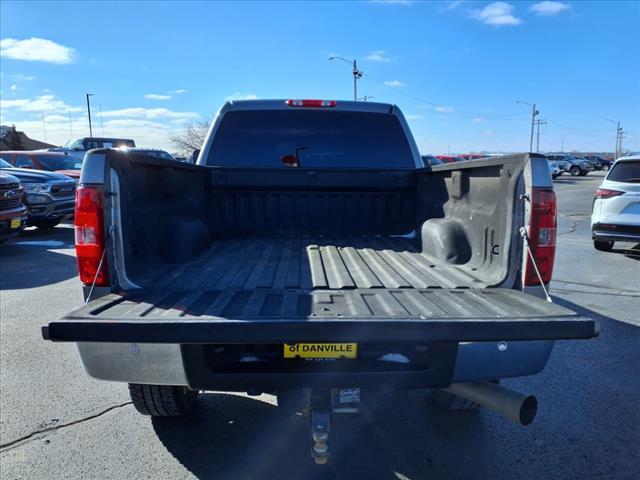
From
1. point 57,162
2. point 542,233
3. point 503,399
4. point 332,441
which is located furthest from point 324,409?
point 57,162

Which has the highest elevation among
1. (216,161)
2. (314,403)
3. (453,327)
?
(216,161)

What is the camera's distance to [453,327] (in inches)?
78.0

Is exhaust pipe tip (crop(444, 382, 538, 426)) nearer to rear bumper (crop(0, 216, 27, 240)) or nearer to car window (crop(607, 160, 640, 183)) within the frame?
car window (crop(607, 160, 640, 183))

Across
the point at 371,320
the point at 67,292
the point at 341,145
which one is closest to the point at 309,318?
the point at 371,320

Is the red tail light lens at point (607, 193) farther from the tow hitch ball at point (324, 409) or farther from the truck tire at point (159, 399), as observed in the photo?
the truck tire at point (159, 399)

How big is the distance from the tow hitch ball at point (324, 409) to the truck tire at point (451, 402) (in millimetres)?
1240

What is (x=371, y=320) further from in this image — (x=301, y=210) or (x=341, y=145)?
(x=341, y=145)

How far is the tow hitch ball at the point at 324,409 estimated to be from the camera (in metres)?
2.23

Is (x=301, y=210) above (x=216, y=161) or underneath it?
underneath

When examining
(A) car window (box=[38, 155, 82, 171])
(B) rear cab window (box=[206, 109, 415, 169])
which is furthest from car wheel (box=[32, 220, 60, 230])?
(B) rear cab window (box=[206, 109, 415, 169])

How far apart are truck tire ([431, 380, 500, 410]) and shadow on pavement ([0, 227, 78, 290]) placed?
6051mm

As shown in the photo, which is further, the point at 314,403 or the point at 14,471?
the point at 14,471

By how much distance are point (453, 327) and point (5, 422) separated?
3.15 metres

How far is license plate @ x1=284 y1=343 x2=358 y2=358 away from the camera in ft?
6.95
